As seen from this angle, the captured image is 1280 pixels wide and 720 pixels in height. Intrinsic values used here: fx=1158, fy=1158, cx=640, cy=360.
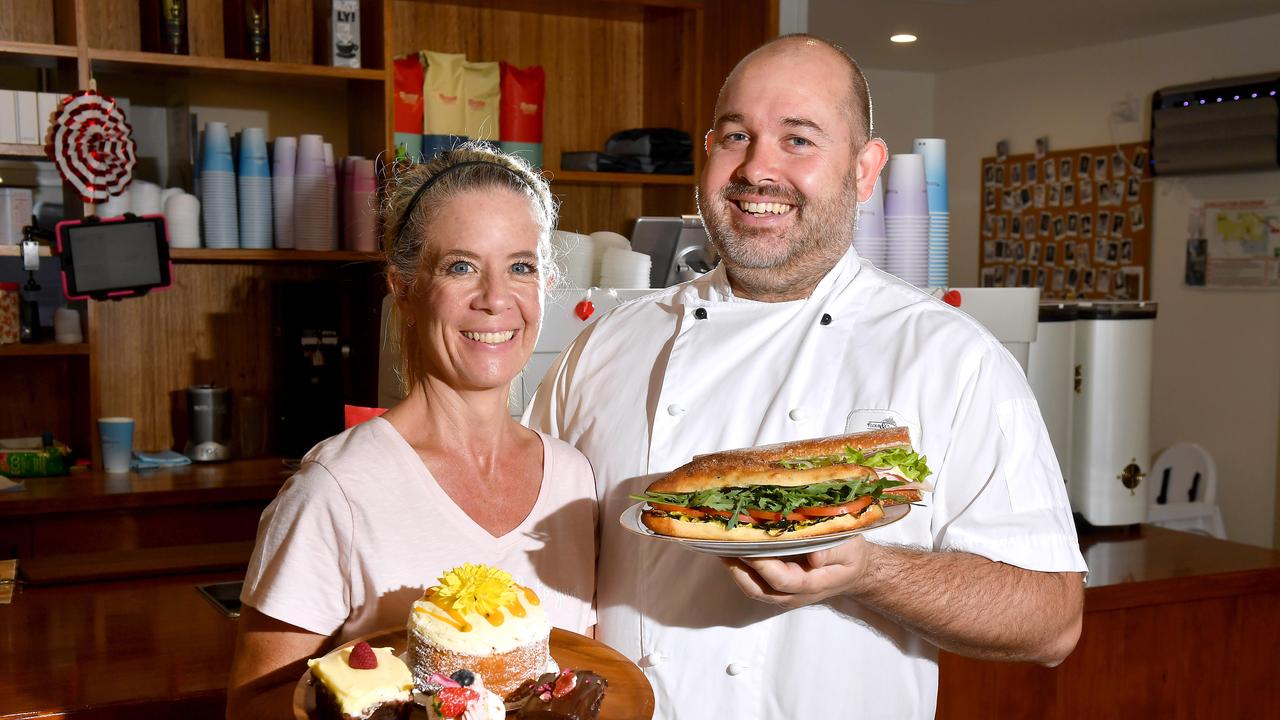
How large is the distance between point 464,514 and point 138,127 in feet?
9.02

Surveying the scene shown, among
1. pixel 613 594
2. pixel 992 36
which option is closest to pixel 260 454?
pixel 613 594

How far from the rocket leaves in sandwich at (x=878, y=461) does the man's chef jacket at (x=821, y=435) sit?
10cm

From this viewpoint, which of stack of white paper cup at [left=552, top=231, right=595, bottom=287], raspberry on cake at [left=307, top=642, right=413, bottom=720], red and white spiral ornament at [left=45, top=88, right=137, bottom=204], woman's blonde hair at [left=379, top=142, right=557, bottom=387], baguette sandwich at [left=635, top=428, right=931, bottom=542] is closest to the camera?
raspberry on cake at [left=307, top=642, right=413, bottom=720]

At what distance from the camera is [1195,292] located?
223 inches

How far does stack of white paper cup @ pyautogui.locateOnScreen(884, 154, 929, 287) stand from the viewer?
7.80 ft

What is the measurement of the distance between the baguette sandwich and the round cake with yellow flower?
16cm

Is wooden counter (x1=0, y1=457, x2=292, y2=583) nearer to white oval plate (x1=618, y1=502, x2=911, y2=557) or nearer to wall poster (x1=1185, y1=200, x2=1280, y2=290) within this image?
white oval plate (x1=618, y1=502, x2=911, y2=557)

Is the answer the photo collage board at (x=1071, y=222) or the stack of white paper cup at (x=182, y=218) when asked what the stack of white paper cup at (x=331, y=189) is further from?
the photo collage board at (x=1071, y=222)

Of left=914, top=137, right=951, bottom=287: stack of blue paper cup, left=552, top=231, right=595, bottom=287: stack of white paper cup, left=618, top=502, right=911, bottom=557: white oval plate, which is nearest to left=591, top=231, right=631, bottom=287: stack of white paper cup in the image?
left=552, top=231, right=595, bottom=287: stack of white paper cup

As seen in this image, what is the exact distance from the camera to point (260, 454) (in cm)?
370

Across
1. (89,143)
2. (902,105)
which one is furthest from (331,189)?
(902,105)

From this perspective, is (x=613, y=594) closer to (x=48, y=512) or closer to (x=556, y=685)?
(x=556, y=685)

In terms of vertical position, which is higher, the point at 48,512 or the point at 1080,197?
the point at 1080,197

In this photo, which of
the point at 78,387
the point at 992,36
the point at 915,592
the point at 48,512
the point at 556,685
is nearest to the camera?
the point at 556,685
